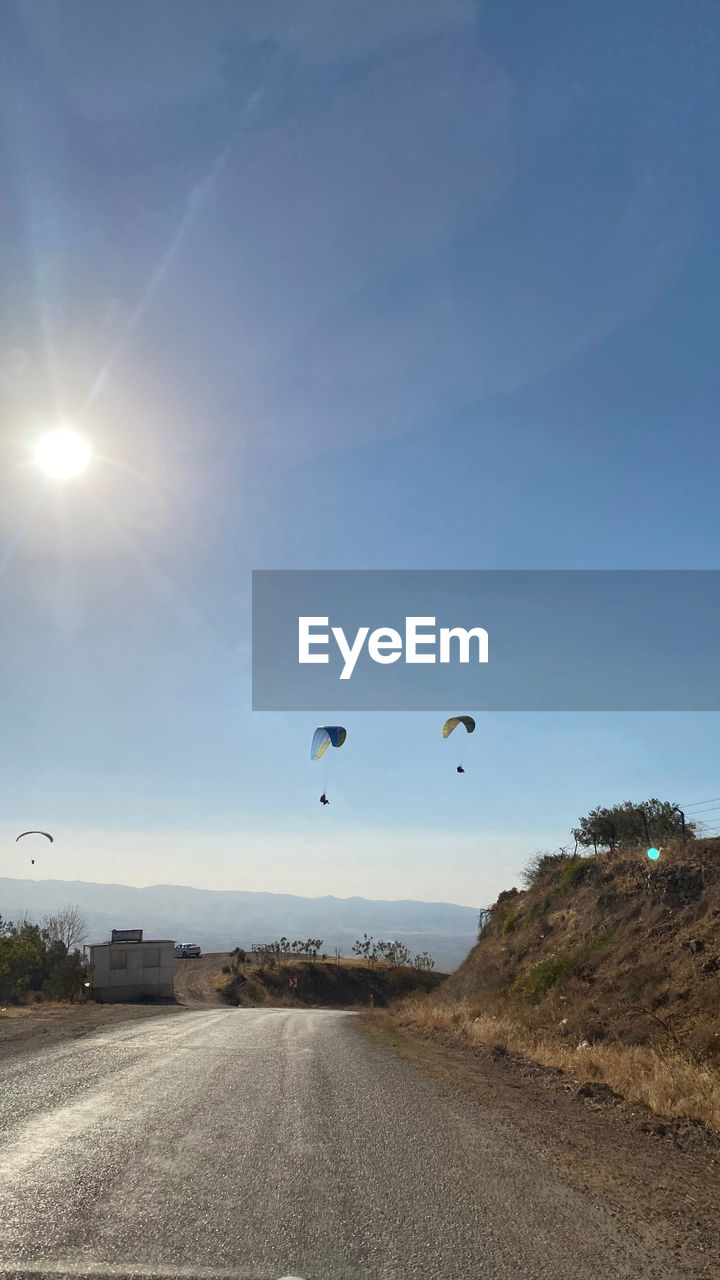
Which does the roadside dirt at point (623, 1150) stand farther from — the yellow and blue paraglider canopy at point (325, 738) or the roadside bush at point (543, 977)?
the yellow and blue paraglider canopy at point (325, 738)

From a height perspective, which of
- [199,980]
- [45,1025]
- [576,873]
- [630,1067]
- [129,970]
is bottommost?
[199,980]

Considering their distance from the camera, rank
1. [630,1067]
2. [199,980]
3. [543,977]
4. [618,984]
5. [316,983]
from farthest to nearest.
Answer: [316,983] < [199,980] < [543,977] < [618,984] < [630,1067]

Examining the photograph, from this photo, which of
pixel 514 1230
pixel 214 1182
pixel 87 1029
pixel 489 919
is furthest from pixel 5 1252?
pixel 489 919

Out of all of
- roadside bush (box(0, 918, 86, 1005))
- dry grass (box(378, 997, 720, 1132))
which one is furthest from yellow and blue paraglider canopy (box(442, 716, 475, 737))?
roadside bush (box(0, 918, 86, 1005))

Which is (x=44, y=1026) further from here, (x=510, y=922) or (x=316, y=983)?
(x=316, y=983)

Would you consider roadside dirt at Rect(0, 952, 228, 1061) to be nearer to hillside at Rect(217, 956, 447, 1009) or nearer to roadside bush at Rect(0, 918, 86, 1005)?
roadside bush at Rect(0, 918, 86, 1005)

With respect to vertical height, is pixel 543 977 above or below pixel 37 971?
above

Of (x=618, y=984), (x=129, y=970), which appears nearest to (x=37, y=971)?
(x=129, y=970)
